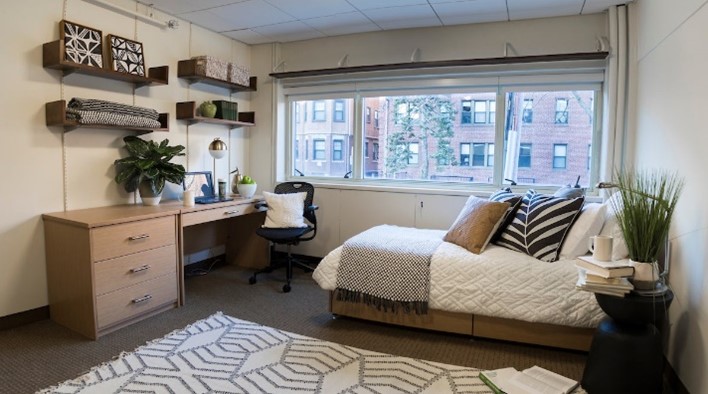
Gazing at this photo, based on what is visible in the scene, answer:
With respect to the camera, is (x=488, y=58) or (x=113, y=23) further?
(x=488, y=58)

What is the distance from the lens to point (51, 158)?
9.89 ft

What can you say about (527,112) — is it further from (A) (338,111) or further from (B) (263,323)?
(B) (263,323)

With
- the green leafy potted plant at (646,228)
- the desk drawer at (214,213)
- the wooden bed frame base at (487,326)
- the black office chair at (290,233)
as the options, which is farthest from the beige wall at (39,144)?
the green leafy potted plant at (646,228)

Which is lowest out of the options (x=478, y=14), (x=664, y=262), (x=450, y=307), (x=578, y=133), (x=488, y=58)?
(x=450, y=307)

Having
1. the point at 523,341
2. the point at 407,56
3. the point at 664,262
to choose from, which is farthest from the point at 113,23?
the point at 664,262

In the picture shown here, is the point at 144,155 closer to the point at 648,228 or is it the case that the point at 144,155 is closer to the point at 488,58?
the point at 488,58

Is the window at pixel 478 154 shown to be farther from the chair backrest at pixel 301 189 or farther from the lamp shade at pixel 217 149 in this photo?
the lamp shade at pixel 217 149

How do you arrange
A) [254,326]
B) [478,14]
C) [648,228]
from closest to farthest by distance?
[648,228]
[254,326]
[478,14]

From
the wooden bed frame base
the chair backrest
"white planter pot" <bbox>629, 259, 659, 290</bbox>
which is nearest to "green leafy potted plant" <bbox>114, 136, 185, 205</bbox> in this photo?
the chair backrest

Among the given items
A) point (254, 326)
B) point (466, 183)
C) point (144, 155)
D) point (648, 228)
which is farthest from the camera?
point (466, 183)

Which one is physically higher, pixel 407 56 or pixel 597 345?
pixel 407 56

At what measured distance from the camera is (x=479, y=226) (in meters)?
2.94

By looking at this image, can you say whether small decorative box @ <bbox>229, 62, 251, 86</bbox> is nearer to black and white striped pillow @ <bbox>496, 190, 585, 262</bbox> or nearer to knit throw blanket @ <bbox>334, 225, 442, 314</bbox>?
knit throw blanket @ <bbox>334, 225, 442, 314</bbox>

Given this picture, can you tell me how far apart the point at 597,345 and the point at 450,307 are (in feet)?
2.72
